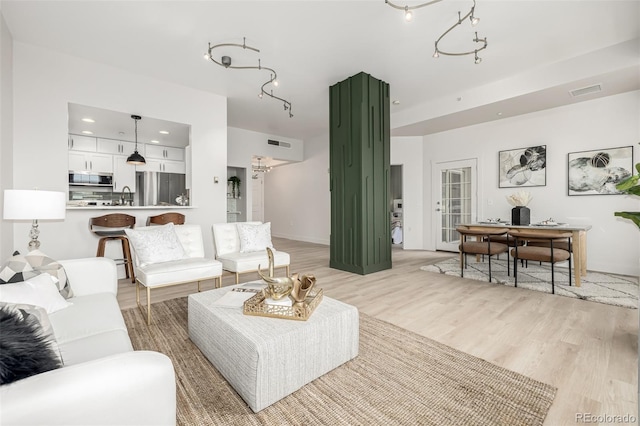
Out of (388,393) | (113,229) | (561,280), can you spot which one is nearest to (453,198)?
(561,280)

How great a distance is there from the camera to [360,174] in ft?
14.4

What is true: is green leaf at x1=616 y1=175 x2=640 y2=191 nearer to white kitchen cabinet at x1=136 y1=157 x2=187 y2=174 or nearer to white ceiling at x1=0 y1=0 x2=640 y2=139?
white ceiling at x1=0 y1=0 x2=640 y2=139

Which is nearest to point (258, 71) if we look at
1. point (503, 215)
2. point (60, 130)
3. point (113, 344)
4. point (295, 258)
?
point (60, 130)

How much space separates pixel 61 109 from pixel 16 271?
3.01 meters

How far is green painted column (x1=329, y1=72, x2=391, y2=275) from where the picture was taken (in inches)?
173

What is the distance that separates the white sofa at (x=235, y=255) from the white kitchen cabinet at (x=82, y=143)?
4486mm

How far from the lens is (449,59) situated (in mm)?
3973

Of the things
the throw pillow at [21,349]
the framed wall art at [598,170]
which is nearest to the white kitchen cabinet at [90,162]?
the throw pillow at [21,349]

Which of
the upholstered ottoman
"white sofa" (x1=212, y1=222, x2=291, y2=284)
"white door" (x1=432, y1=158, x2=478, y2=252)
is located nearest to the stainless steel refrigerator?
"white sofa" (x1=212, y1=222, x2=291, y2=284)

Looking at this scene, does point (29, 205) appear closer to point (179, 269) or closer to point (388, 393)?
point (179, 269)

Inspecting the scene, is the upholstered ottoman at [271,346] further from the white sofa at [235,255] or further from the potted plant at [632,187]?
the potted plant at [632,187]

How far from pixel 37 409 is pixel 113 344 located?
77 centimetres

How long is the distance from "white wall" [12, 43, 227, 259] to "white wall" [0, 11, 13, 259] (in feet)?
0.48

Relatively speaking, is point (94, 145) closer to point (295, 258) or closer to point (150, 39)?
point (150, 39)
